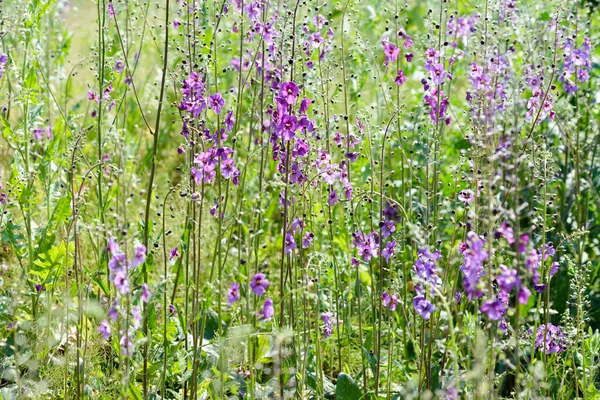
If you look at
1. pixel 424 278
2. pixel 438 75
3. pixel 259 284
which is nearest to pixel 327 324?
pixel 424 278

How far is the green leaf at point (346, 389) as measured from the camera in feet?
9.20

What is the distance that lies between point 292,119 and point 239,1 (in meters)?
0.71

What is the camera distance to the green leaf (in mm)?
2805

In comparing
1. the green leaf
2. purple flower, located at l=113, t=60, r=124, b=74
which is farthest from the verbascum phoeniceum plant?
purple flower, located at l=113, t=60, r=124, b=74

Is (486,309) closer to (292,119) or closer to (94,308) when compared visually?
(292,119)

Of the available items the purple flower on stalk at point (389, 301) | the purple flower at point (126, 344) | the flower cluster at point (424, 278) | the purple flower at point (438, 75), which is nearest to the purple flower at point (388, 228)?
the purple flower on stalk at point (389, 301)

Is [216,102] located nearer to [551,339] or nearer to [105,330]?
[105,330]

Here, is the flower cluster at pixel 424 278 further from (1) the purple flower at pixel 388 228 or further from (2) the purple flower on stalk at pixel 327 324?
(2) the purple flower on stalk at pixel 327 324

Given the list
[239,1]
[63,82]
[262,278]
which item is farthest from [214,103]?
[63,82]

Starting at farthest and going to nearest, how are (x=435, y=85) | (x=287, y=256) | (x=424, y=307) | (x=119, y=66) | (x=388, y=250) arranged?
(x=119, y=66)
(x=435, y=85)
(x=388, y=250)
(x=287, y=256)
(x=424, y=307)

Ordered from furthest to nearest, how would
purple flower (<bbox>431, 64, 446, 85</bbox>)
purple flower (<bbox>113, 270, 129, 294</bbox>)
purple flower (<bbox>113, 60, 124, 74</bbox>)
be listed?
purple flower (<bbox>113, 60, 124, 74</bbox>) < purple flower (<bbox>431, 64, 446, 85</bbox>) < purple flower (<bbox>113, 270, 129, 294</bbox>)

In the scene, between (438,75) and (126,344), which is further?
(438,75)

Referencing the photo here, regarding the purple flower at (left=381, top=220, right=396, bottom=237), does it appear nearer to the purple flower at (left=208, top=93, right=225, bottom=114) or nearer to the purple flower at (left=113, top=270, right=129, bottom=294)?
the purple flower at (left=208, top=93, right=225, bottom=114)

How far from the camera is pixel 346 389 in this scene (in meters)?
2.81
